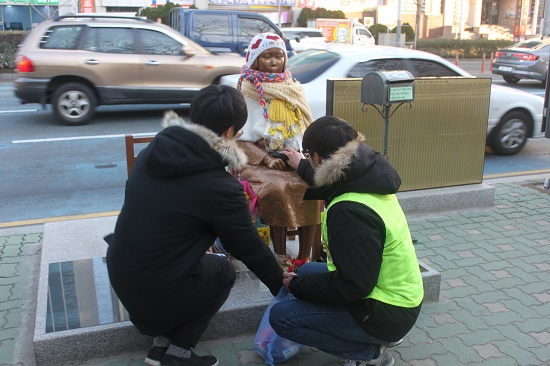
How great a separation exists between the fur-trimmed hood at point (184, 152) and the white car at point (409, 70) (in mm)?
4062

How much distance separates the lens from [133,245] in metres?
2.51

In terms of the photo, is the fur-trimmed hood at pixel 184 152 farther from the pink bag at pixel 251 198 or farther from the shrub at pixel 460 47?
the shrub at pixel 460 47

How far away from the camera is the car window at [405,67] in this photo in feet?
23.0

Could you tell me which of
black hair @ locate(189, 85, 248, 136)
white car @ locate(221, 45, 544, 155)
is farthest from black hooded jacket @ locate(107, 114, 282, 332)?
white car @ locate(221, 45, 544, 155)

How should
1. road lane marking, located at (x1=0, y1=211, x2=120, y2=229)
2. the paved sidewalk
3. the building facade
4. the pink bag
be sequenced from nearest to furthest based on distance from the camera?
the paved sidewalk → the pink bag → road lane marking, located at (x1=0, y1=211, x2=120, y2=229) → the building facade

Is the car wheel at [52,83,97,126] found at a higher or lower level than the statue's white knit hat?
lower

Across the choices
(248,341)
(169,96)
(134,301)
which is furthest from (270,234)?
(169,96)

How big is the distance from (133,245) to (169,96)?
27.3 feet

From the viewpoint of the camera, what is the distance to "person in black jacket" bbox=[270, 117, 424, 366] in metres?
2.48

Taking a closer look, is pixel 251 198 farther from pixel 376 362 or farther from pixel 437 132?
pixel 437 132

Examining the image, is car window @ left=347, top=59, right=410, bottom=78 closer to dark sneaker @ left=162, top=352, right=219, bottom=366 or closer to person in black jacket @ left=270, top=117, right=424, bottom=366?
person in black jacket @ left=270, top=117, right=424, bottom=366

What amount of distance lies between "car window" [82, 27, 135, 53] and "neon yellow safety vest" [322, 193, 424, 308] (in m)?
8.49

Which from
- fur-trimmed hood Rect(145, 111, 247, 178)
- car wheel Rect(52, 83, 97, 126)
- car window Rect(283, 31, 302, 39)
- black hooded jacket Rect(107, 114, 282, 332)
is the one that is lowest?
car wheel Rect(52, 83, 97, 126)

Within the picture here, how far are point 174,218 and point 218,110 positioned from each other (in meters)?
0.61
